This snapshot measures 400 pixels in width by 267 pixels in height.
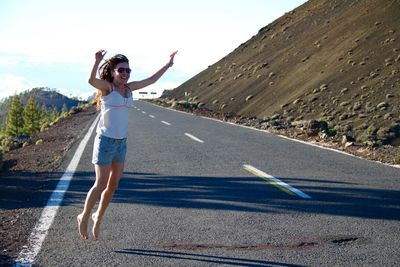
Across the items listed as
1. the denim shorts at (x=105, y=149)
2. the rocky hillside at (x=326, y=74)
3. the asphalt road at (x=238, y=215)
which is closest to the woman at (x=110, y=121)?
the denim shorts at (x=105, y=149)

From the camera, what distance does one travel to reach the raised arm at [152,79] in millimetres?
5059

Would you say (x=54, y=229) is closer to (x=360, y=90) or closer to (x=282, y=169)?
(x=282, y=169)

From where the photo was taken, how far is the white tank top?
472 cm

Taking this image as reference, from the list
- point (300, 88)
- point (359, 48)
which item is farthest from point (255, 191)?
point (359, 48)

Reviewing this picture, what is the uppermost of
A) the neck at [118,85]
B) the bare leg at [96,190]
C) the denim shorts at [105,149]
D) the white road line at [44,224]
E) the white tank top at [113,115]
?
the neck at [118,85]

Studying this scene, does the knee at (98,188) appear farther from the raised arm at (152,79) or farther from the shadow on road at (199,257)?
the raised arm at (152,79)

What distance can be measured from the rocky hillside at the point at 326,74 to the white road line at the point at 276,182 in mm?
5311

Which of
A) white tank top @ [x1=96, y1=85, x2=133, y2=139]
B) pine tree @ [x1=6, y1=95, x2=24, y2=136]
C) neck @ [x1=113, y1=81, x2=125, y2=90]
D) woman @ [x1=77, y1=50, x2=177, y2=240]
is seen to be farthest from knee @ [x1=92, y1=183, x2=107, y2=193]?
pine tree @ [x1=6, y1=95, x2=24, y2=136]

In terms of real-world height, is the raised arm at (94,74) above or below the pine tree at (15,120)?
above

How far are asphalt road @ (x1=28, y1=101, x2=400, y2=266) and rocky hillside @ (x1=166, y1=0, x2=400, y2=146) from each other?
5.50 m

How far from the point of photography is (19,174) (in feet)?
30.9

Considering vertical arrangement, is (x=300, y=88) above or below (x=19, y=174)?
above

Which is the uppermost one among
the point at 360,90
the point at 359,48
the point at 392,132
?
the point at 359,48

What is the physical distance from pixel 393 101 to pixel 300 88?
35.7 ft
